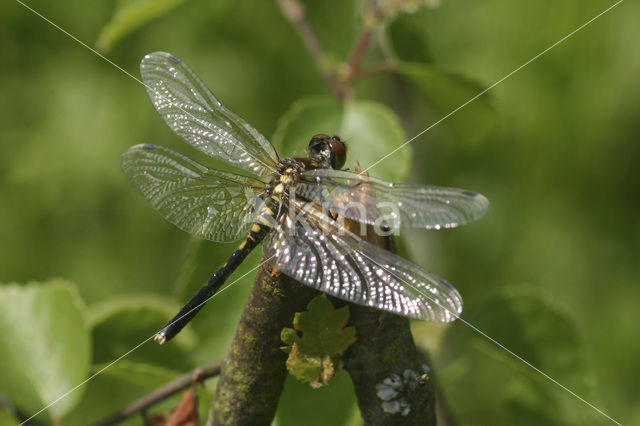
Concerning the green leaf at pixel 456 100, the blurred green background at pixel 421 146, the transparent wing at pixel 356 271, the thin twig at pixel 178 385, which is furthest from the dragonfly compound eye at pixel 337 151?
the blurred green background at pixel 421 146

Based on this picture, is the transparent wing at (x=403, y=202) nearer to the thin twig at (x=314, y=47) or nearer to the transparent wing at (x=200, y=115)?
the transparent wing at (x=200, y=115)

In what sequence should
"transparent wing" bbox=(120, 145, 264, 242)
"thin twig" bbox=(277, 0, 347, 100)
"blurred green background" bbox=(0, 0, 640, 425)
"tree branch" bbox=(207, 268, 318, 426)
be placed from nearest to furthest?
1. "tree branch" bbox=(207, 268, 318, 426)
2. "transparent wing" bbox=(120, 145, 264, 242)
3. "thin twig" bbox=(277, 0, 347, 100)
4. "blurred green background" bbox=(0, 0, 640, 425)

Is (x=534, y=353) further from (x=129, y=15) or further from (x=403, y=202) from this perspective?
(x=129, y=15)

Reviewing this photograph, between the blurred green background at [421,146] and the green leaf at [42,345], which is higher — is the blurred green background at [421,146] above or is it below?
above

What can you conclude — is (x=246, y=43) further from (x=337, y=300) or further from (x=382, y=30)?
(x=337, y=300)

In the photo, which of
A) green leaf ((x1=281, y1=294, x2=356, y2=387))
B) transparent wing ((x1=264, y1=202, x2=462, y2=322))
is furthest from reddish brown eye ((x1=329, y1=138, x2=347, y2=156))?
green leaf ((x1=281, y1=294, x2=356, y2=387))

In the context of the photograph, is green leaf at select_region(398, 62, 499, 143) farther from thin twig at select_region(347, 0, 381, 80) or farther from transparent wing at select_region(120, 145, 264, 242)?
transparent wing at select_region(120, 145, 264, 242)
